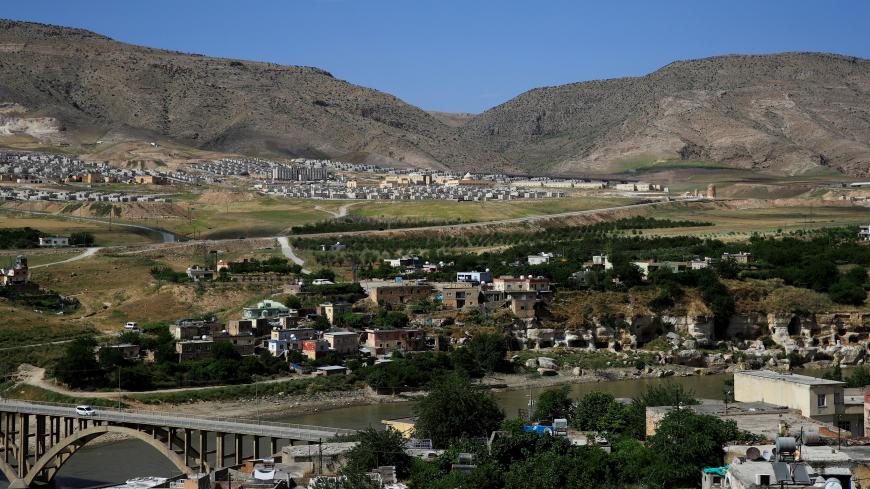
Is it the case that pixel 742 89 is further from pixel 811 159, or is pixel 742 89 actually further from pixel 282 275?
pixel 282 275

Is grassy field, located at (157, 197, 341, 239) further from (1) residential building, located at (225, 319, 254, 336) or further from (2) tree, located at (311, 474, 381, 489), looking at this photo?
(2) tree, located at (311, 474, 381, 489)

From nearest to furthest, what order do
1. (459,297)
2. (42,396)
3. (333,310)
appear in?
(42,396)
(333,310)
(459,297)

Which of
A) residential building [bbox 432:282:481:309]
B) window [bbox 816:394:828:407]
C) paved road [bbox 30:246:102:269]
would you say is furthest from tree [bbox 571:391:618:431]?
paved road [bbox 30:246:102:269]

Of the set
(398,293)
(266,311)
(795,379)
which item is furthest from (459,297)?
(795,379)

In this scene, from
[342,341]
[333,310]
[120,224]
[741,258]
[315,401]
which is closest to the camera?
[315,401]

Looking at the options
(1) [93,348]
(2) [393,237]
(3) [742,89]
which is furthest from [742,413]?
(3) [742,89]

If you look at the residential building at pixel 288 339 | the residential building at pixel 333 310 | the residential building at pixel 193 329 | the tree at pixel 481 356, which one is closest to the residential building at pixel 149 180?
the residential building at pixel 333 310

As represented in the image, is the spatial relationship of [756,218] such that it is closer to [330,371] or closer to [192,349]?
[330,371]

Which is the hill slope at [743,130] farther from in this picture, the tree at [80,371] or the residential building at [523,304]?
the tree at [80,371]
